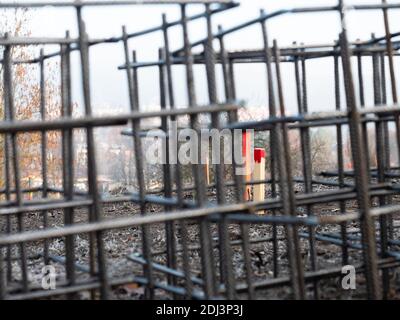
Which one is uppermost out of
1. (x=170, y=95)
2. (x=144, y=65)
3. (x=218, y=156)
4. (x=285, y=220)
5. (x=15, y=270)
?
(x=144, y=65)

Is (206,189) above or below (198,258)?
above

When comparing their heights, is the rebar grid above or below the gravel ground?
above

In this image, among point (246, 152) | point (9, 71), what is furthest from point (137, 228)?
point (9, 71)

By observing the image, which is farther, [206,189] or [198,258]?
[198,258]

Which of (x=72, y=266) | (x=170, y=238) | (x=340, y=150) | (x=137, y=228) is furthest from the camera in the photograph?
(x=137, y=228)

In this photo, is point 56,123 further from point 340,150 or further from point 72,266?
point 340,150

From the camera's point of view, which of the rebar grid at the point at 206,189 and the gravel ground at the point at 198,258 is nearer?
the rebar grid at the point at 206,189

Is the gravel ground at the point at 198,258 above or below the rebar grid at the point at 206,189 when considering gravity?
below

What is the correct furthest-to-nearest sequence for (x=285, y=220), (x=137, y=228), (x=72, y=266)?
(x=137, y=228) → (x=72, y=266) → (x=285, y=220)

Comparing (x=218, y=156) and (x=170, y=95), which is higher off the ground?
(x=170, y=95)

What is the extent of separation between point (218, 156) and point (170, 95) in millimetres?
908

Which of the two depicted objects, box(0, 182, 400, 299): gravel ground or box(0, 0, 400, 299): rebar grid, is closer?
box(0, 0, 400, 299): rebar grid

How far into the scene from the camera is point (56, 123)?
4.04 metres
